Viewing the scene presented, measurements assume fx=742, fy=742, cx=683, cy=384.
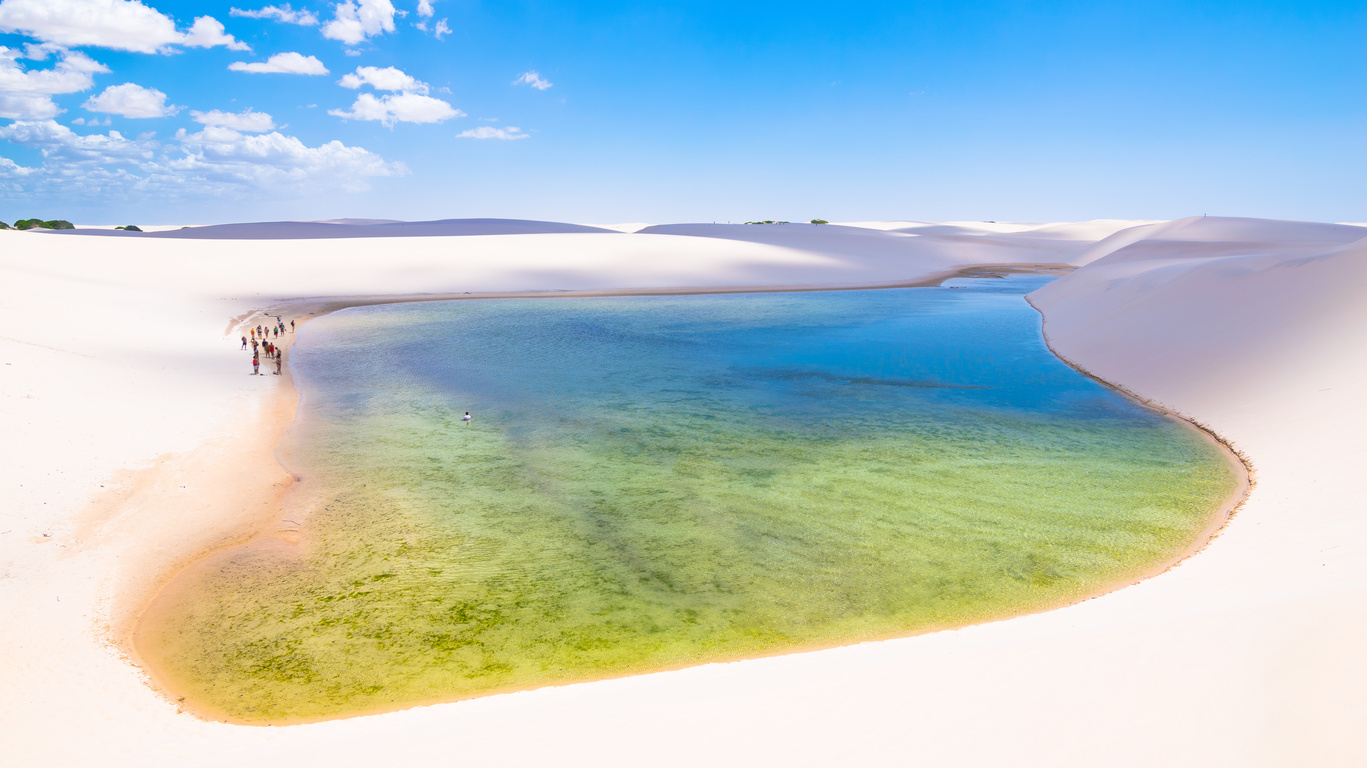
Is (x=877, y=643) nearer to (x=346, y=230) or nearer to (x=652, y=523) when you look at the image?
(x=652, y=523)

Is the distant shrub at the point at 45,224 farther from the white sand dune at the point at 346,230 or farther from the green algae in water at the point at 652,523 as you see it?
the green algae in water at the point at 652,523

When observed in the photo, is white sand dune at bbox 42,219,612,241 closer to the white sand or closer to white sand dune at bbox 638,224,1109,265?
white sand dune at bbox 638,224,1109,265

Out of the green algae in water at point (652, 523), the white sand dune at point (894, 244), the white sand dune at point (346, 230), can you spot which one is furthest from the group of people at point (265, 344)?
the white sand dune at point (346, 230)

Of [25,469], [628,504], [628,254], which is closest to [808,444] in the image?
[628,504]

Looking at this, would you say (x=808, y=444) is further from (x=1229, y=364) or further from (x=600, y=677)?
(x=1229, y=364)

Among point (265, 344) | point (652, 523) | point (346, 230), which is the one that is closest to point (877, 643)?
point (652, 523)

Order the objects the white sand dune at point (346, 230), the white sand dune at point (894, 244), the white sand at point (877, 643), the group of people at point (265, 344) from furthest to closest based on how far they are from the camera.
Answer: the white sand dune at point (346, 230), the white sand dune at point (894, 244), the group of people at point (265, 344), the white sand at point (877, 643)

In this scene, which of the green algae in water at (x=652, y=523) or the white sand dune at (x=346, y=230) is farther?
the white sand dune at (x=346, y=230)
